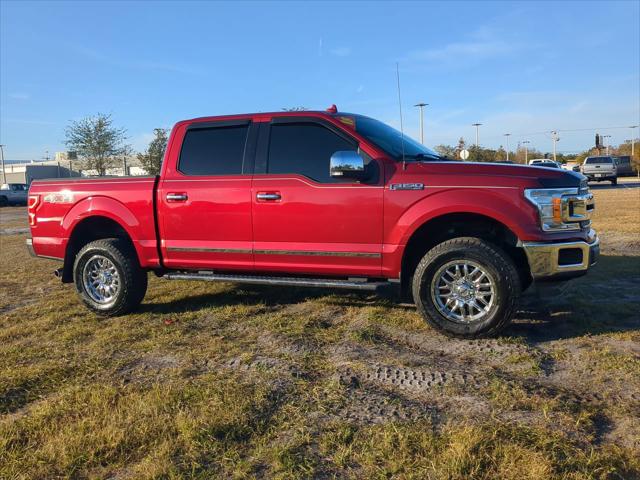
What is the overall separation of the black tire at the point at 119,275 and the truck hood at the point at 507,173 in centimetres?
318

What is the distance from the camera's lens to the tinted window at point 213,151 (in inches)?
201

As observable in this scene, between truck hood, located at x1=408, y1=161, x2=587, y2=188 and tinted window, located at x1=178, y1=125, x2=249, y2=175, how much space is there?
6.10ft

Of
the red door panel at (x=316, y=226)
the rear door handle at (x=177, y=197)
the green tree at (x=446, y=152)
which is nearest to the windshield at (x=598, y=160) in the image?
the green tree at (x=446, y=152)

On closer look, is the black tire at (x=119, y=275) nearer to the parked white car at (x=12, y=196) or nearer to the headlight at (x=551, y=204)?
the headlight at (x=551, y=204)

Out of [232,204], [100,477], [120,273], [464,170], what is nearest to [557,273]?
[464,170]

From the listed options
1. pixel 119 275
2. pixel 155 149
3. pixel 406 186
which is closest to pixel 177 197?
pixel 119 275

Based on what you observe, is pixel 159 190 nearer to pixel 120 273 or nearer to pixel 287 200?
pixel 120 273

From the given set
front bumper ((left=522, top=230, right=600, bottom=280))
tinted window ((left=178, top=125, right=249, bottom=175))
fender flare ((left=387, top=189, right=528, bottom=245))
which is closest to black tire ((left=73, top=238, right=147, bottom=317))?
tinted window ((left=178, top=125, right=249, bottom=175))

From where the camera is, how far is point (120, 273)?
527 centimetres

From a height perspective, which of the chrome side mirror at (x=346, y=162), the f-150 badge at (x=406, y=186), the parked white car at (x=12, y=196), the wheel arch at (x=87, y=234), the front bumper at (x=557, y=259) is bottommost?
the front bumper at (x=557, y=259)

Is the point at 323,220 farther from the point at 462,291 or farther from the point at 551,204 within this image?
the point at 551,204

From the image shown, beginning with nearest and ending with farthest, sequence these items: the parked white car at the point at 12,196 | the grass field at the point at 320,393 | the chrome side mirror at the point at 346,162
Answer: the grass field at the point at 320,393
the chrome side mirror at the point at 346,162
the parked white car at the point at 12,196

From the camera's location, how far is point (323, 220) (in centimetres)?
459

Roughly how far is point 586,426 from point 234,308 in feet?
12.0
